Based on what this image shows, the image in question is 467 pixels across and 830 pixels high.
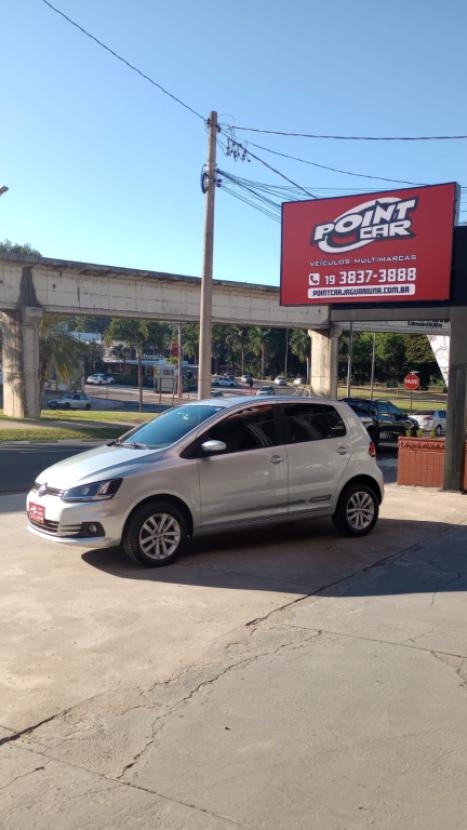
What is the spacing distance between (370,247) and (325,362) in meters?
26.9

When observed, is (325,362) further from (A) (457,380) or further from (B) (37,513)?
(B) (37,513)

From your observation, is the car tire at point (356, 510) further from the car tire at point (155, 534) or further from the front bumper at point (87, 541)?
the front bumper at point (87, 541)

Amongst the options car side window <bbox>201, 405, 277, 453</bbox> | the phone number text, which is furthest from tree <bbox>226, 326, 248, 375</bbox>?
car side window <bbox>201, 405, 277, 453</bbox>

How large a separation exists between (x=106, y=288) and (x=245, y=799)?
31500mm

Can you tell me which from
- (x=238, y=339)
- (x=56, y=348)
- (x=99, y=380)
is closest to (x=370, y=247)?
(x=56, y=348)

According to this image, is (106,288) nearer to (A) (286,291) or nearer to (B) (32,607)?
(A) (286,291)

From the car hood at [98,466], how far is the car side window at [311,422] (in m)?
1.65

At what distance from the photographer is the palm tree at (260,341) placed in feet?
313

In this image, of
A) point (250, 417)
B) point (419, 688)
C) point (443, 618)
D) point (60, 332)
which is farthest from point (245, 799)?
point (60, 332)

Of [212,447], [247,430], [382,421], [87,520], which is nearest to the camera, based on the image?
[87,520]

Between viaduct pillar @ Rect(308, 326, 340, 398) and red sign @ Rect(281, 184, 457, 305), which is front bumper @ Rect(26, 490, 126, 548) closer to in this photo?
red sign @ Rect(281, 184, 457, 305)

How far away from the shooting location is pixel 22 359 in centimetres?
3094

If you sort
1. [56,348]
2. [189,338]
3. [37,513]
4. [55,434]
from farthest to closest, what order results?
[189,338] → [56,348] → [55,434] → [37,513]

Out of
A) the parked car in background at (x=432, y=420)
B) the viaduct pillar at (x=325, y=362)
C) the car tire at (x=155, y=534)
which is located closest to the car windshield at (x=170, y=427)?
the car tire at (x=155, y=534)
